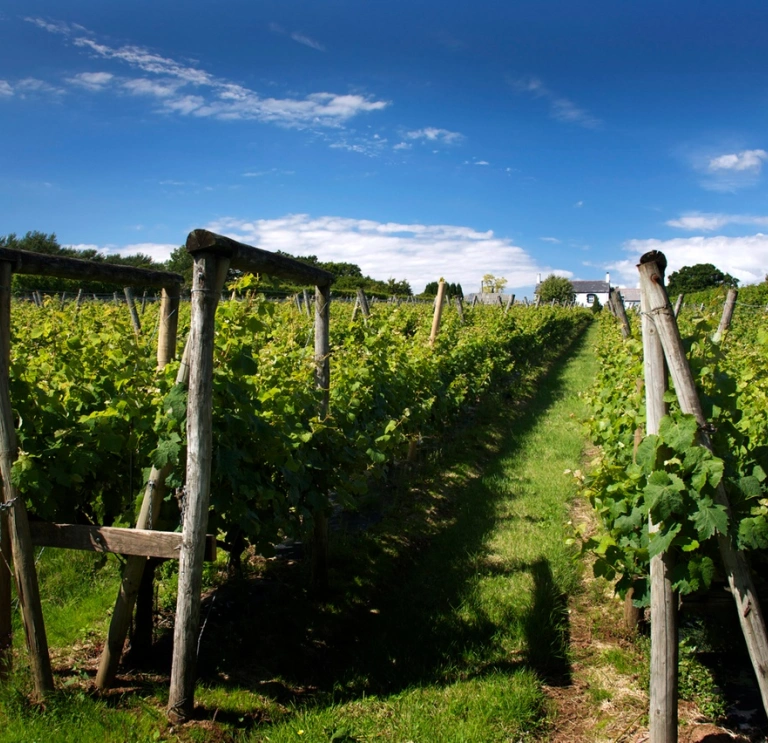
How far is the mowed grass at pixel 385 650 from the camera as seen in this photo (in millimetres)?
2803

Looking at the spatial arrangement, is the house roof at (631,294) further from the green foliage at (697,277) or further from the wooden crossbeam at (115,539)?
the wooden crossbeam at (115,539)

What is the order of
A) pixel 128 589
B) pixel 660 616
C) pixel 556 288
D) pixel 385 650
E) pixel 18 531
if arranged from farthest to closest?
1. pixel 556 288
2. pixel 385 650
3. pixel 128 589
4. pixel 18 531
5. pixel 660 616

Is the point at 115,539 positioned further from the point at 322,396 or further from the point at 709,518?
the point at 709,518

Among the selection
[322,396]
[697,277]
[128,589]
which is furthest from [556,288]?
[128,589]

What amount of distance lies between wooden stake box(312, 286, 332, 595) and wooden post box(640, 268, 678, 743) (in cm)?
202

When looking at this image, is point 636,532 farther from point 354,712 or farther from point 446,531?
point 446,531

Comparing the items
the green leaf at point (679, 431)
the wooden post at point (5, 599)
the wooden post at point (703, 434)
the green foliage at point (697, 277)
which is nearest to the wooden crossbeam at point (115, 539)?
the wooden post at point (5, 599)

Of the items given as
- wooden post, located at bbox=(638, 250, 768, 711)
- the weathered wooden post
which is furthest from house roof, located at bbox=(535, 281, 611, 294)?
the weathered wooden post

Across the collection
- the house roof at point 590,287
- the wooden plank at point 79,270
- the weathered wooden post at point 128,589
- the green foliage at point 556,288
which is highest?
the house roof at point 590,287

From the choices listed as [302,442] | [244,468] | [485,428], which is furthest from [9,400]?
[485,428]

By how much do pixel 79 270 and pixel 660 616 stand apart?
3063mm

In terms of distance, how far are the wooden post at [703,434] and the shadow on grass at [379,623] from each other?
1.16 m

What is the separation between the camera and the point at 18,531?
2.79 m

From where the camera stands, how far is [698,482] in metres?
2.43
